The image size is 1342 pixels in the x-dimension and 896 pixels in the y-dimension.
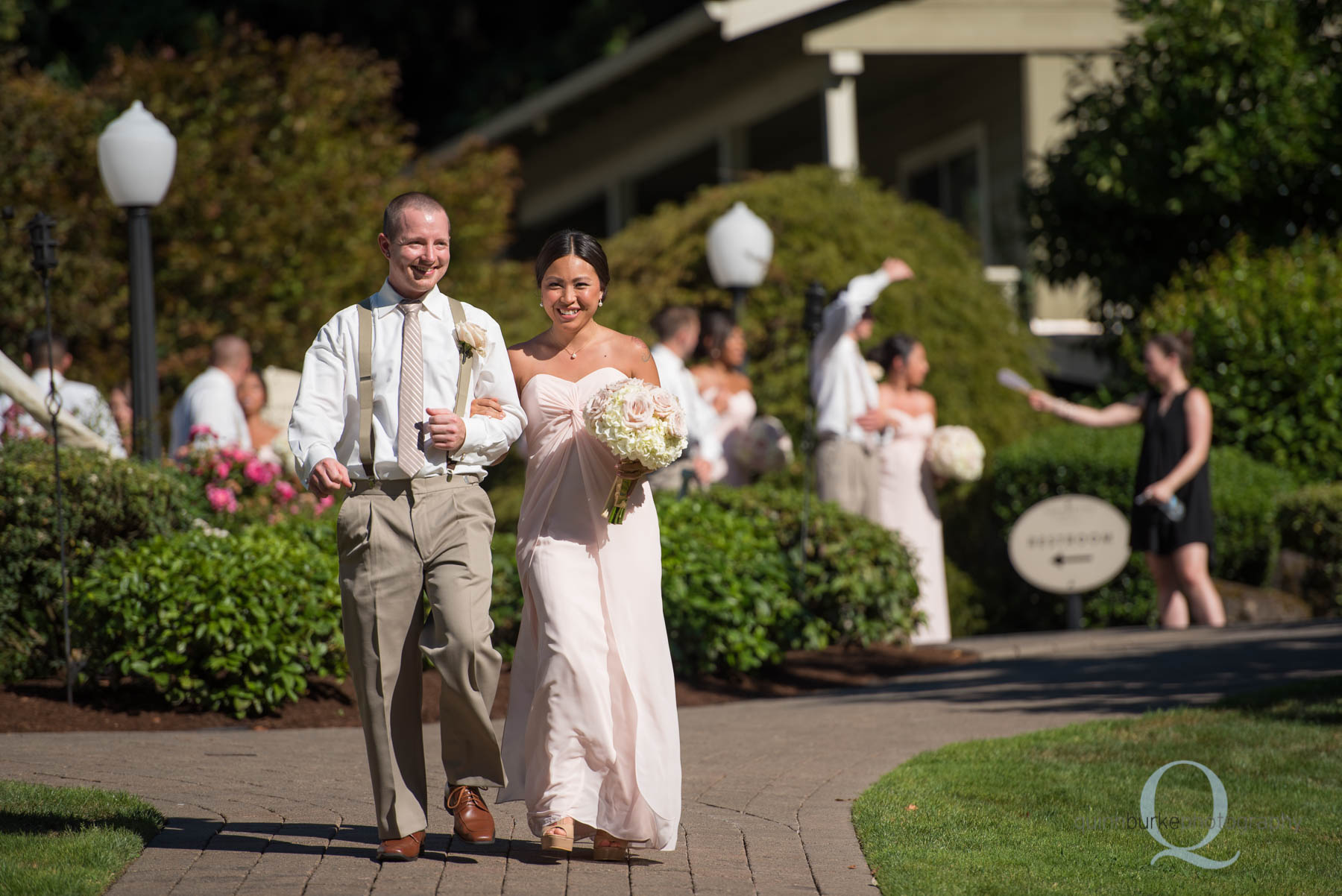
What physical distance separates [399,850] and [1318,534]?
8992mm

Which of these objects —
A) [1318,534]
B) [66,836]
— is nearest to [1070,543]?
[1318,534]

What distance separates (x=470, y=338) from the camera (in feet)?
16.0

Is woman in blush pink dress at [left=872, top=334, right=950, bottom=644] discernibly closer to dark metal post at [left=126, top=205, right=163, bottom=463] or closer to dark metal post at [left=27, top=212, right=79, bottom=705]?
dark metal post at [left=126, top=205, right=163, bottom=463]

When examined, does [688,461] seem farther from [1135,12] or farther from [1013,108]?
[1013,108]

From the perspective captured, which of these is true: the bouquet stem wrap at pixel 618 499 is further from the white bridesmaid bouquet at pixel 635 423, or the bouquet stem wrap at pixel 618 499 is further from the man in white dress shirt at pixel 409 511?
the man in white dress shirt at pixel 409 511

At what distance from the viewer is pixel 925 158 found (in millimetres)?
20672

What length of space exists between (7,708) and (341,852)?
140 inches

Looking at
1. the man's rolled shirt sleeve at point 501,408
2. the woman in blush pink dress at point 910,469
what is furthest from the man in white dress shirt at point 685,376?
the man's rolled shirt sleeve at point 501,408

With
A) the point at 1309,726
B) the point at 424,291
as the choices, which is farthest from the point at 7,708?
the point at 1309,726

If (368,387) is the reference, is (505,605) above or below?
below

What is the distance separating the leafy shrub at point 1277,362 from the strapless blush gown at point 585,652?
28.8 ft

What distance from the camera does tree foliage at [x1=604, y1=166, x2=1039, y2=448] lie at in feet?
45.6

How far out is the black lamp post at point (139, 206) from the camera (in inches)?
372

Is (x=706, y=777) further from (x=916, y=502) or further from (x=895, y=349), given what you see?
(x=895, y=349)
